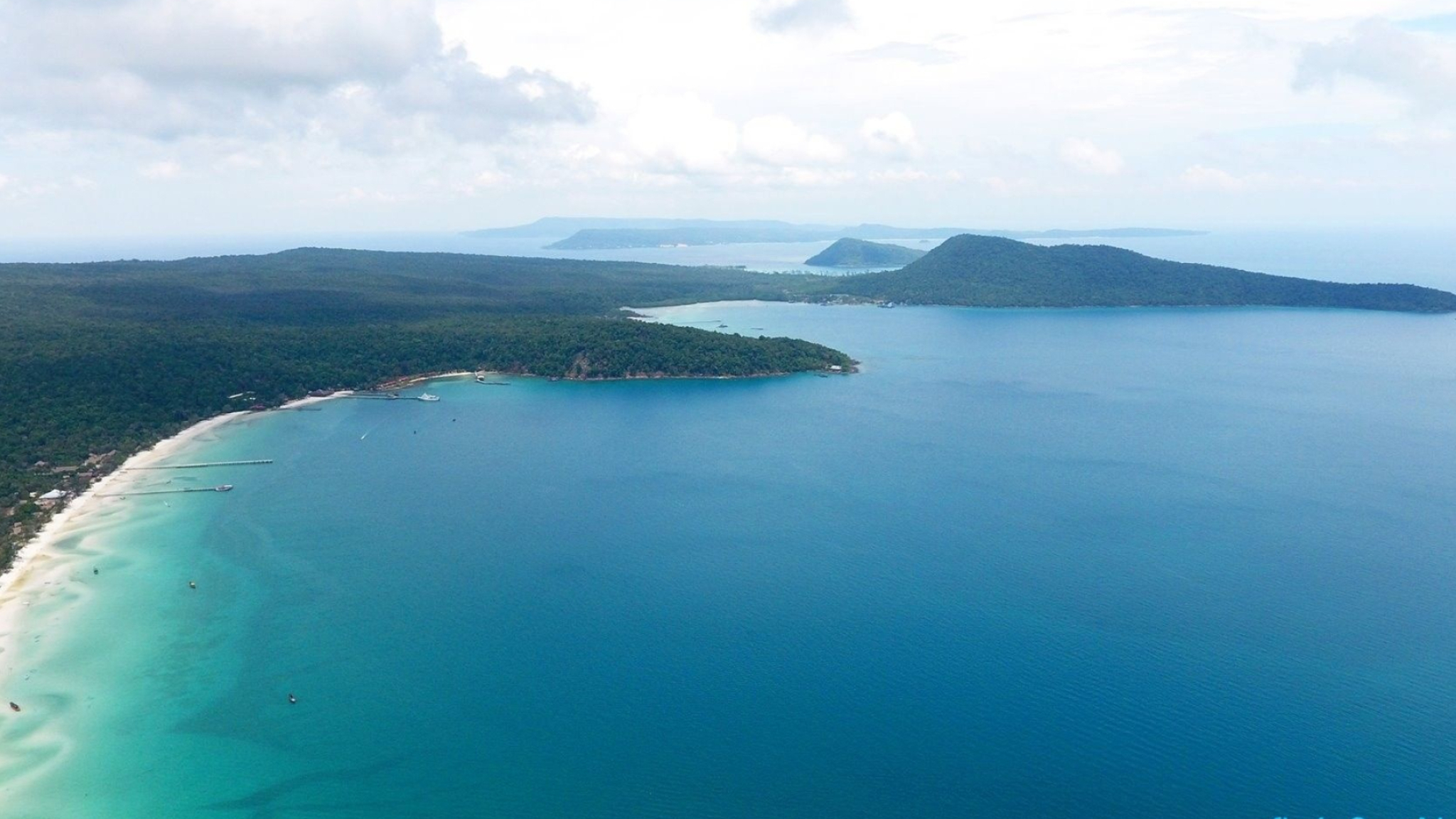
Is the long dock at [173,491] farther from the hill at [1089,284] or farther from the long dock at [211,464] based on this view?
the hill at [1089,284]

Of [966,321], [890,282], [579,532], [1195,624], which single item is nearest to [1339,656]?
[1195,624]

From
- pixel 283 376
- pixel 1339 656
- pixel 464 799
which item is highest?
pixel 283 376

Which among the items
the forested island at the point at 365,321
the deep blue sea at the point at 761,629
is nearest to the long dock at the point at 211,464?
the deep blue sea at the point at 761,629

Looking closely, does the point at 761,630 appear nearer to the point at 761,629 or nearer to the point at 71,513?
the point at 761,629

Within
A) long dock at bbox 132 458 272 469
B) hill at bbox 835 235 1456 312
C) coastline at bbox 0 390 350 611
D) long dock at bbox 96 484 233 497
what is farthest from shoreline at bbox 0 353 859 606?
hill at bbox 835 235 1456 312

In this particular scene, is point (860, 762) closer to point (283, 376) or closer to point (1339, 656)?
point (1339, 656)
